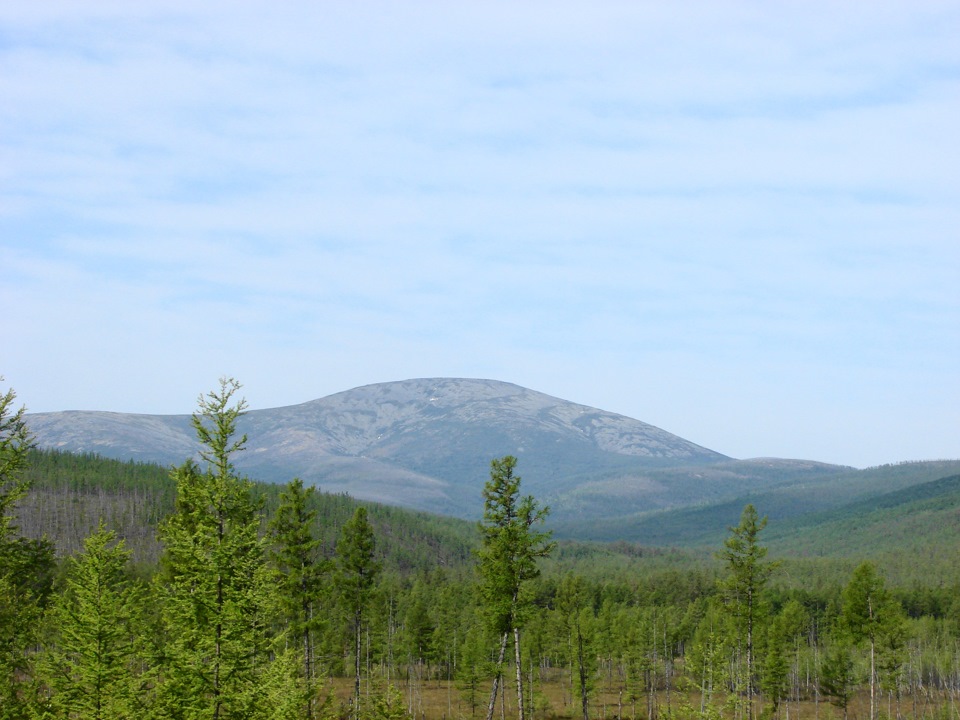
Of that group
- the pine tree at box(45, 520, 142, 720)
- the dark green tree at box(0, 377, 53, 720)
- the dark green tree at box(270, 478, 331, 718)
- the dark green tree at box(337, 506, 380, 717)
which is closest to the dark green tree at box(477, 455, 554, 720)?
→ the dark green tree at box(270, 478, 331, 718)

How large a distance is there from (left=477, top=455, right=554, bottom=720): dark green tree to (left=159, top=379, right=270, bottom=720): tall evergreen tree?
72.6 feet

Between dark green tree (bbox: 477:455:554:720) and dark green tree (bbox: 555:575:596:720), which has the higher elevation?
dark green tree (bbox: 477:455:554:720)

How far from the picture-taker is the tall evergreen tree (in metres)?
23.2

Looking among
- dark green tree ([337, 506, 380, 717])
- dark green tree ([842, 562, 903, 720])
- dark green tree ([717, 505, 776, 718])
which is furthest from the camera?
dark green tree ([842, 562, 903, 720])

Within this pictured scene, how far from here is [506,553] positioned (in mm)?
46656

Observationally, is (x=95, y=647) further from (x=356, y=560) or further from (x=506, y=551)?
(x=356, y=560)

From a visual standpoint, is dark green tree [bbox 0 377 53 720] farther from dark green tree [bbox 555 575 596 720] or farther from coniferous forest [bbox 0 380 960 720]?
dark green tree [bbox 555 575 596 720]

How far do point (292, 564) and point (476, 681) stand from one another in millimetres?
54608

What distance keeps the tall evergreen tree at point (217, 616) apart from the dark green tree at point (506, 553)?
22.1 m

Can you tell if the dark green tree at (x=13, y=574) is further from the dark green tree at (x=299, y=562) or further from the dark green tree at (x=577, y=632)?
the dark green tree at (x=577, y=632)

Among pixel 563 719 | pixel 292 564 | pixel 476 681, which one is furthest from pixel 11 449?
pixel 563 719

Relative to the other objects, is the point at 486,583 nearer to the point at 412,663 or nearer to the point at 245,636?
the point at 245,636

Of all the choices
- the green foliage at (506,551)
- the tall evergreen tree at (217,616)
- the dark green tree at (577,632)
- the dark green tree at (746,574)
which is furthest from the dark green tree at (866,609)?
the tall evergreen tree at (217,616)

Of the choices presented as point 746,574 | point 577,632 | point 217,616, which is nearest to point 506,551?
point 746,574
